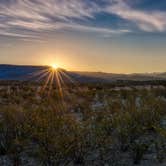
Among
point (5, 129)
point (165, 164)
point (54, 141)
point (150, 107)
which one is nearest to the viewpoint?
point (54, 141)

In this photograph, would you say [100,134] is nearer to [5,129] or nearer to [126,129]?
[126,129]

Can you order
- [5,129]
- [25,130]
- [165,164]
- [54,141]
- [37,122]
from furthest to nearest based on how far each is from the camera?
1. [5,129]
2. [25,130]
3. [37,122]
4. [165,164]
5. [54,141]

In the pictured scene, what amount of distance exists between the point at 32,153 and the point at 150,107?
200 inches

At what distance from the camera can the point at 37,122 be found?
866 cm

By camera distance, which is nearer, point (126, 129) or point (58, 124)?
point (58, 124)

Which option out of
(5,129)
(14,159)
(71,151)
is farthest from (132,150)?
(5,129)

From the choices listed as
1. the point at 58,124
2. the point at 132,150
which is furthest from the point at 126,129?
the point at 58,124

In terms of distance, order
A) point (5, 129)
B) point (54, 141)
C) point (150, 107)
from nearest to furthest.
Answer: point (54, 141) → point (5, 129) → point (150, 107)

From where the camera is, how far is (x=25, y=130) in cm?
927

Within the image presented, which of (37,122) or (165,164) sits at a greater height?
(37,122)

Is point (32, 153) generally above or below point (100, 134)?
below

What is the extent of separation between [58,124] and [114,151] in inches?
68.6

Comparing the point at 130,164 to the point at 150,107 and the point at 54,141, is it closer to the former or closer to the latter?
the point at 54,141

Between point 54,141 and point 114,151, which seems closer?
point 54,141
